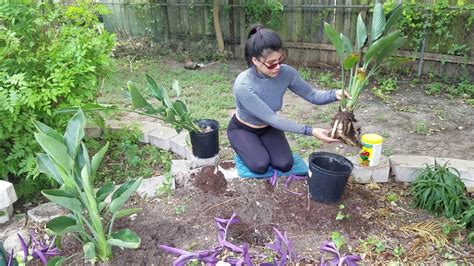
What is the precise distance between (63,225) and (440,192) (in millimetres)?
2255

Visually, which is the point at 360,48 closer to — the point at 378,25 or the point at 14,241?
the point at 378,25

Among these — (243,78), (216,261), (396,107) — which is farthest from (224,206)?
(396,107)

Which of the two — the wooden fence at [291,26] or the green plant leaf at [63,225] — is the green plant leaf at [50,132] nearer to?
the green plant leaf at [63,225]

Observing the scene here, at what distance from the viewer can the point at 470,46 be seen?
17.2ft

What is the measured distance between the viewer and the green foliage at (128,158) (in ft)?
10.6

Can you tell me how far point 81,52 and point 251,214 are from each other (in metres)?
1.69

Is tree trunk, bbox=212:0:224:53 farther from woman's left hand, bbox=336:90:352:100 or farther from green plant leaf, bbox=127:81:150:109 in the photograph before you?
green plant leaf, bbox=127:81:150:109

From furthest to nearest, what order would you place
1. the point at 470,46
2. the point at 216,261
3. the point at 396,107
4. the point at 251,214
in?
the point at 470,46 → the point at 396,107 → the point at 251,214 → the point at 216,261

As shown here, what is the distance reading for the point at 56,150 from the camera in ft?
5.54

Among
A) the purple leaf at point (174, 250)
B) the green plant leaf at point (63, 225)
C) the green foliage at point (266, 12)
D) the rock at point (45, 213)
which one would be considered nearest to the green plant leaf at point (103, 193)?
the green plant leaf at point (63, 225)

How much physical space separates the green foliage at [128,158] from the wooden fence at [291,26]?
399cm

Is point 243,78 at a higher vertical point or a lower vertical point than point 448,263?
higher

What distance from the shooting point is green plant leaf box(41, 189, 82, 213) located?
66.4 inches

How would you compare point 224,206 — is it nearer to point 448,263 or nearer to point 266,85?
point 266,85
